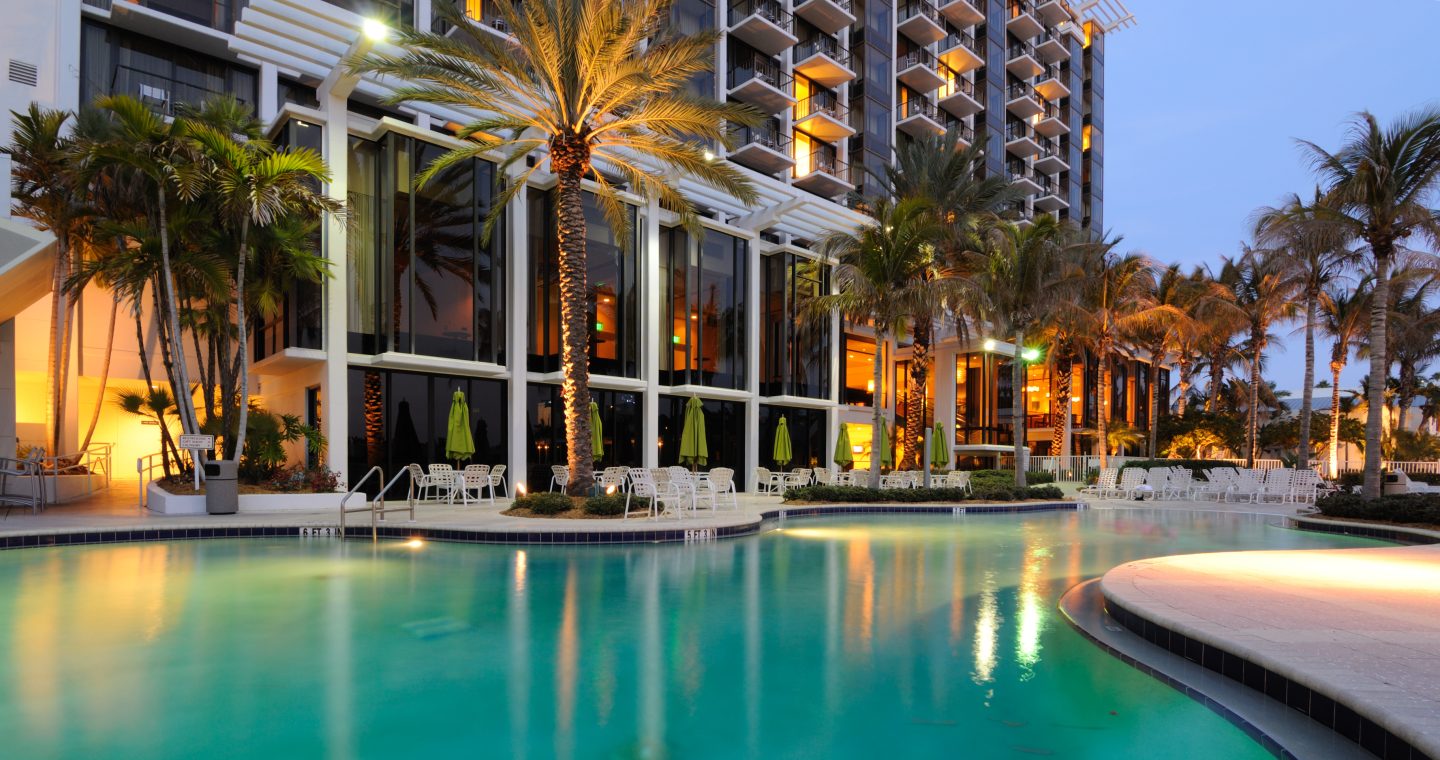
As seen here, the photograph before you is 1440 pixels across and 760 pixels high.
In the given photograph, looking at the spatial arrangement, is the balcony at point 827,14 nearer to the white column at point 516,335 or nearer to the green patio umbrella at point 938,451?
the green patio umbrella at point 938,451

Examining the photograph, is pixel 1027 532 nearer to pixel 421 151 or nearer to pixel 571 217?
pixel 571 217

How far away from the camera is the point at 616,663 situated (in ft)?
17.8

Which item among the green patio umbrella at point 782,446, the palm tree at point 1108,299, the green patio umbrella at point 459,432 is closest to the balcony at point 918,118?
the palm tree at point 1108,299

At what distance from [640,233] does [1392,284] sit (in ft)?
65.6

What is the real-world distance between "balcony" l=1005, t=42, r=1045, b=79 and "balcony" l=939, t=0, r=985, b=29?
360 cm

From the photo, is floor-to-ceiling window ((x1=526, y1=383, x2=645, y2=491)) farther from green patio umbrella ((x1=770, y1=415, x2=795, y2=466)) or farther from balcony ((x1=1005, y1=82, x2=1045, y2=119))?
balcony ((x1=1005, y1=82, x2=1045, y2=119))

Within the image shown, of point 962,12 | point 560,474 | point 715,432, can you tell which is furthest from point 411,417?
point 962,12

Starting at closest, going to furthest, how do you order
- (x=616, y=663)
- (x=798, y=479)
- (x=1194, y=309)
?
(x=616, y=663) < (x=798, y=479) < (x=1194, y=309)

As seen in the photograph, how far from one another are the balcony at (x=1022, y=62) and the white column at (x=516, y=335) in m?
34.0

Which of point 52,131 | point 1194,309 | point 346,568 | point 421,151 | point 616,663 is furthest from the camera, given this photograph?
point 1194,309

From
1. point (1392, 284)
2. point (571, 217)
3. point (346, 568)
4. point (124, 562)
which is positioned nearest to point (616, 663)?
point (346, 568)

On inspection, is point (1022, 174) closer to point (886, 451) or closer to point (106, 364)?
point (886, 451)

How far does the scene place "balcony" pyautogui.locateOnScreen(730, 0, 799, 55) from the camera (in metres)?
29.6

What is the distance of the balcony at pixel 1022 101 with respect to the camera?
43.1 meters
